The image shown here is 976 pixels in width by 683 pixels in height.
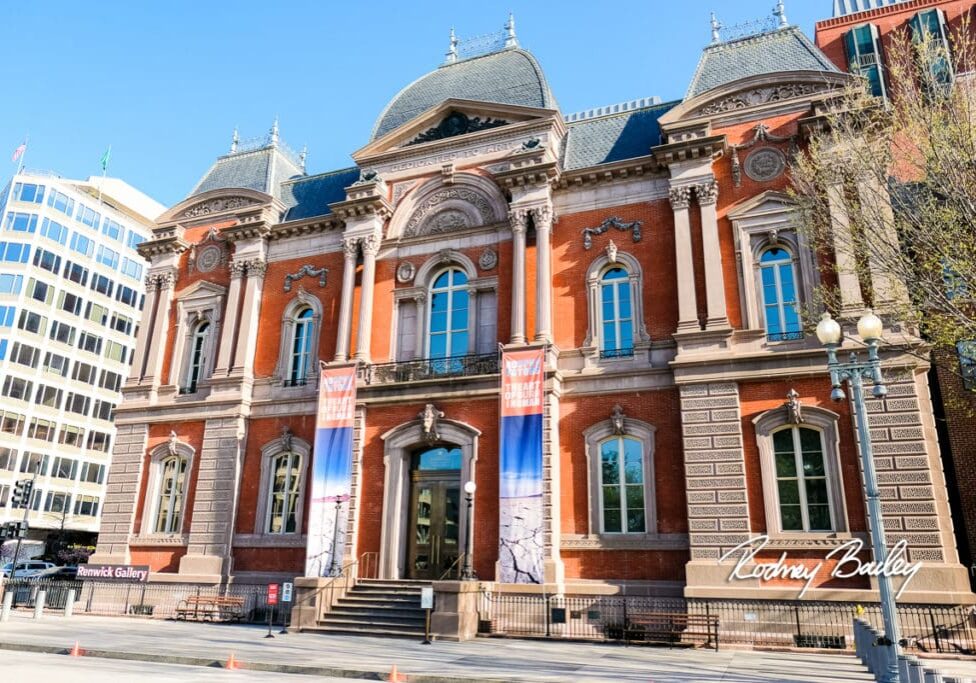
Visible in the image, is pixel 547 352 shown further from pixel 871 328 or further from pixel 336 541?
pixel 871 328

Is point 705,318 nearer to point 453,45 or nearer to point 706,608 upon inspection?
point 706,608

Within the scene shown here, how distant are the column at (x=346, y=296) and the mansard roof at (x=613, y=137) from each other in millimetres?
7931

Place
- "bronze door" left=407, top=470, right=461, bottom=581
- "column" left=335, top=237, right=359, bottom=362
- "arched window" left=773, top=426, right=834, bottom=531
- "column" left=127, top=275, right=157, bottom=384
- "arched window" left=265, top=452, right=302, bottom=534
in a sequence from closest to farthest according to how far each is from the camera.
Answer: "arched window" left=773, top=426, right=834, bottom=531 < "bronze door" left=407, top=470, right=461, bottom=581 < "column" left=335, top=237, right=359, bottom=362 < "arched window" left=265, top=452, right=302, bottom=534 < "column" left=127, top=275, right=157, bottom=384

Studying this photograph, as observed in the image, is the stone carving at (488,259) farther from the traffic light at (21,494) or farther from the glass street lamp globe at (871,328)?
the traffic light at (21,494)

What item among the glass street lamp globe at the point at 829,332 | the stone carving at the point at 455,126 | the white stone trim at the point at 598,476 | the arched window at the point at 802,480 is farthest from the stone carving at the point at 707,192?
the glass street lamp globe at the point at 829,332

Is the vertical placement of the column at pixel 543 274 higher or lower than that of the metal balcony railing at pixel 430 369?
higher

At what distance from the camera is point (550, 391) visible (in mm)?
20594

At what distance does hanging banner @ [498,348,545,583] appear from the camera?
1914 cm

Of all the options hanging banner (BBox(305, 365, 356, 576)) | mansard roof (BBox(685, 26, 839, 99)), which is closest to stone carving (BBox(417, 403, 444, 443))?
hanging banner (BBox(305, 365, 356, 576))

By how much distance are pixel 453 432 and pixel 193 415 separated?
420 inches

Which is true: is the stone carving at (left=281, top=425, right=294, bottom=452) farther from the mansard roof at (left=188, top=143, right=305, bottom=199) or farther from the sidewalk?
the mansard roof at (left=188, top=143, right=305, bottom=199)

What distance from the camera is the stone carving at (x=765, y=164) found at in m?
21.0

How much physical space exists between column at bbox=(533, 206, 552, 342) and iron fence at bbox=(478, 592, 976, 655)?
24.5ft

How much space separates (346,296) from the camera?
80.8 ft
